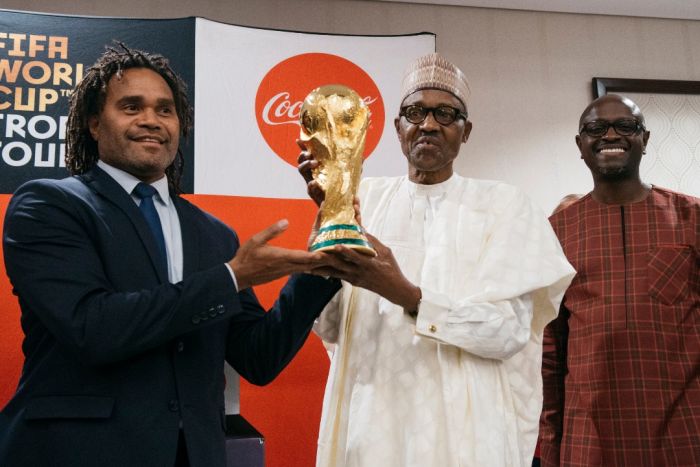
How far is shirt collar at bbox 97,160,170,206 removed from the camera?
1.76m

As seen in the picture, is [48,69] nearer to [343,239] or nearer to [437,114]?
[437,114]

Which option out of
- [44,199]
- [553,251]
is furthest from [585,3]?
[44,199]

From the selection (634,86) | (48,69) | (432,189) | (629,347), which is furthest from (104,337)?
(634,86)

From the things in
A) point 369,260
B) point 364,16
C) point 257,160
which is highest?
point 364,16

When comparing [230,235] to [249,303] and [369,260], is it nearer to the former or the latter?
[249,303]

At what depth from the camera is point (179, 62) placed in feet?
12.1

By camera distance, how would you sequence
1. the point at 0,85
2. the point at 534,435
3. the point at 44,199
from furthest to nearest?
the point at 0,85, the point at 534,435, the point at 44,199

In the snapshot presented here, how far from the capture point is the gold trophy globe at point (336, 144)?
179cm

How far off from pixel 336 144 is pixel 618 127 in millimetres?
1463

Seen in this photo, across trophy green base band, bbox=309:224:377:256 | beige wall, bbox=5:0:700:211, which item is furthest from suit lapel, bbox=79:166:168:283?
beige wall, bbox=5:0:700:211

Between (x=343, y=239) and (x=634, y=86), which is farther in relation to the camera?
(x=634, y=86)

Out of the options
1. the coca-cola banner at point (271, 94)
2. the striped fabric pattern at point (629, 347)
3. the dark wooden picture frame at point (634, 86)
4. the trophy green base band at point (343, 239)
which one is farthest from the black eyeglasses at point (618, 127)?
the dark wooden picture frame at point (634, 86)

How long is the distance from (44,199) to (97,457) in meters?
0.54

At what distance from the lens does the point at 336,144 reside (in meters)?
1.85
